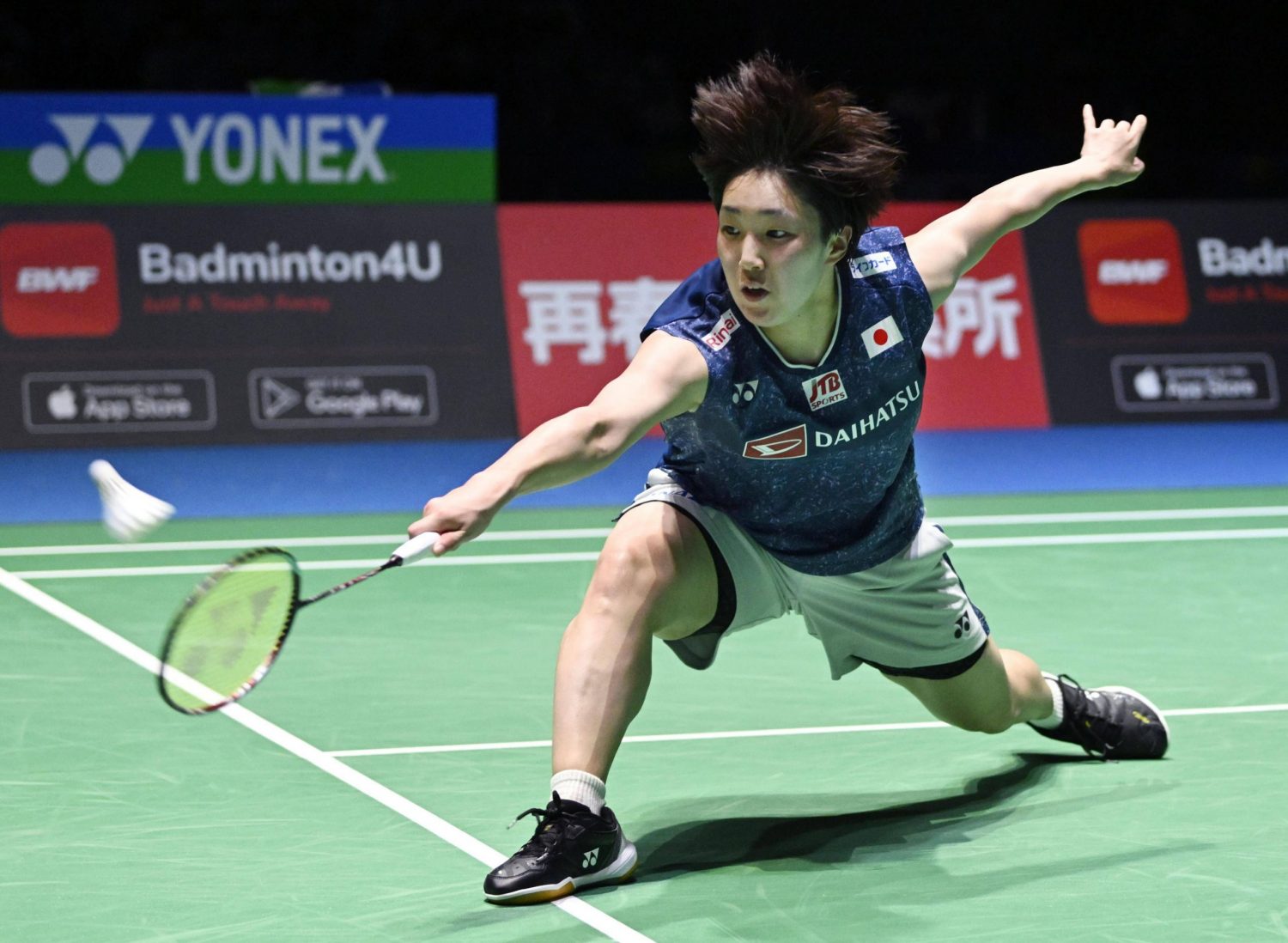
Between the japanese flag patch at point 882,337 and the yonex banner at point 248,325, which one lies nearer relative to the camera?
the japanese flag patch at point 882,337

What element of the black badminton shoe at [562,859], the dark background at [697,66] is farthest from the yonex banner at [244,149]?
the black badminton shoe at [562,859]

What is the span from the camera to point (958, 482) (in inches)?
368

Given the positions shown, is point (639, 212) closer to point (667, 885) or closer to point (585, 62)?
point (585, 62)

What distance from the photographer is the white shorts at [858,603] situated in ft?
Answer: 13.3

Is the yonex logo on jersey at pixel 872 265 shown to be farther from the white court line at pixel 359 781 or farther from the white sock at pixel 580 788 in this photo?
the white court line at pixel 359 781

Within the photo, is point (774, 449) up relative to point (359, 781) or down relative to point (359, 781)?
up

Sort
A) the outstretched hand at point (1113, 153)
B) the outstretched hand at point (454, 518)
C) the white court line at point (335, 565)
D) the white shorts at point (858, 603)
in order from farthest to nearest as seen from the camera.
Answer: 1. the white court line at point (335, 565)
2. the outstretched hand at point (1113, 153)
3. the white shorts at point (858, 603)
4. the outstretched hand at point (454, 518)

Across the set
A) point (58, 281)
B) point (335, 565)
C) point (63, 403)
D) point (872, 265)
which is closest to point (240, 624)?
point (872, 265)

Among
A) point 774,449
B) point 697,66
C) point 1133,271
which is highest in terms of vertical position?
point 697,66

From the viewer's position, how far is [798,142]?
3719 millimetres

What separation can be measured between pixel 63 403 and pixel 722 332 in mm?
6598

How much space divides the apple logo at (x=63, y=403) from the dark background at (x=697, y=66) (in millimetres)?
3420

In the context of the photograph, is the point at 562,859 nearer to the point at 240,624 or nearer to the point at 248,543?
the point at 240,624

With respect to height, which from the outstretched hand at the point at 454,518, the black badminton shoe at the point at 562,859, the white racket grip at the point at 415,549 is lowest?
the black badminton shoe at the point at 562,859
